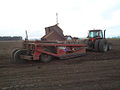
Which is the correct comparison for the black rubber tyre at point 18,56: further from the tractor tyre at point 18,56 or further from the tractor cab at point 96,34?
the tractor cab at point 96,34

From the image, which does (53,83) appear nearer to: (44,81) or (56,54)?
(44,81)

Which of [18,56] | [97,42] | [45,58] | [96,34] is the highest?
[96,34]

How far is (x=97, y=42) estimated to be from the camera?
7.73m

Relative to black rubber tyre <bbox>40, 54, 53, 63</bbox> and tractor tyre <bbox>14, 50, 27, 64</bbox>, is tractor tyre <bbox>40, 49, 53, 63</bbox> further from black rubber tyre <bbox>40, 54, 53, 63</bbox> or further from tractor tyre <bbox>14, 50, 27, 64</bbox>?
tractor tyre <bbox>14, 50, 27, 64</bbox>

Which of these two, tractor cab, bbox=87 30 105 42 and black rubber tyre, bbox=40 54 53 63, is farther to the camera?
tractor cab, bbox=87 30 105 42

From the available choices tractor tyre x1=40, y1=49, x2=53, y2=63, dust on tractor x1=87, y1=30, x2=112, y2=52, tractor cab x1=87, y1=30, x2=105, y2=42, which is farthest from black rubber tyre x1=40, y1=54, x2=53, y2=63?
tractor cab x1=87, y1=30, x2=105, y2=42

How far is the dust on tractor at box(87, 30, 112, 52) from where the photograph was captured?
7709 mm

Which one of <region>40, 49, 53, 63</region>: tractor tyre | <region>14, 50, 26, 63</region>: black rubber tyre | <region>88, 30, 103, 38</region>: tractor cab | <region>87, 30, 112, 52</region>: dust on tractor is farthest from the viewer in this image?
<region>88, 30, 103, 38</region>: tractor cab

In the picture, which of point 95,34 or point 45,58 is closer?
point 45,58

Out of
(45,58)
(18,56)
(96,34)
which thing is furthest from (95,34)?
(18,56)

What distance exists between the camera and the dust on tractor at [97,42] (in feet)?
25.3

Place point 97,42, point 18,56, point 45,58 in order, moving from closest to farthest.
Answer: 1. point 18,56
2. point 45,58
3. point 97,42

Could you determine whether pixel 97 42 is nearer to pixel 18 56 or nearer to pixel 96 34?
pixel 96 34

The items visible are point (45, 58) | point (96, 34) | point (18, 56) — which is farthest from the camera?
point (96, 34)
